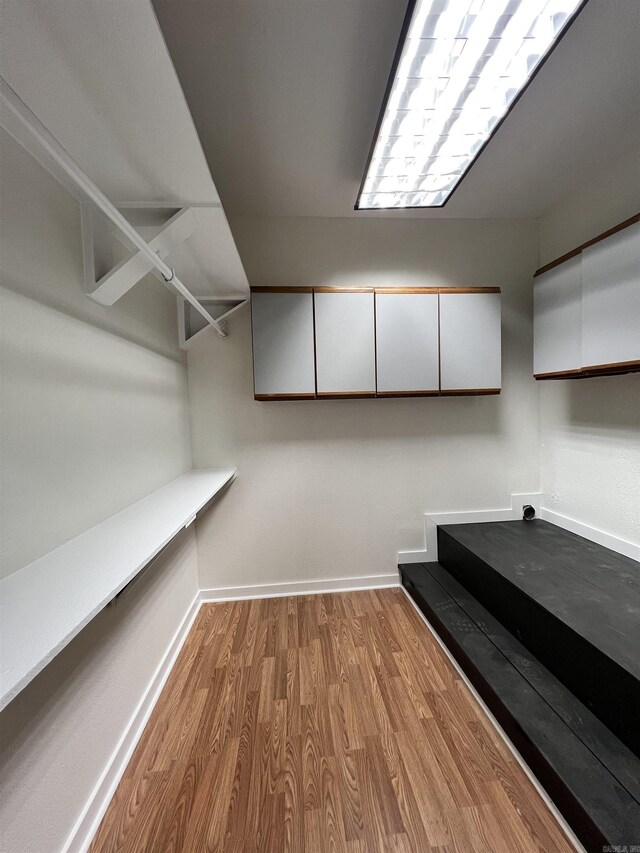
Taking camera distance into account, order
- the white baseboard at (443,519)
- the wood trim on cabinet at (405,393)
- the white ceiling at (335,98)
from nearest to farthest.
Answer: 1. the white ceiling at (335,98)
2. the wood trim on cabinet at (405,393)
3. the white baseboard at (443,519)

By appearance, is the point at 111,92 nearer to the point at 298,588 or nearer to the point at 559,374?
the point at 559,374

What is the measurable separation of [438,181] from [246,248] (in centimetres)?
126

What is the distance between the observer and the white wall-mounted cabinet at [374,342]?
A: 1952 millimetres

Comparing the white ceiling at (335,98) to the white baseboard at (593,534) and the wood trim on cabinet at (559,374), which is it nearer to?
the wood trim on cabinet at (559,374)

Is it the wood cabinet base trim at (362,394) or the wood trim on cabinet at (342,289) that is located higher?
the wood trim on cabinet at (342,289)

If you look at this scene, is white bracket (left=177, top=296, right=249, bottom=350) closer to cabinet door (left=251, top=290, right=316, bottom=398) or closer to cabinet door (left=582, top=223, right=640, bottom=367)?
cabinet door (left=251, top=290, right=316, bottom=398)

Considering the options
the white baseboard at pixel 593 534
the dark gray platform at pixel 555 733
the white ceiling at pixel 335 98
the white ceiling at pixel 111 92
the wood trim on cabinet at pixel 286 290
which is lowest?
the dark gray platform at pixel 555 733

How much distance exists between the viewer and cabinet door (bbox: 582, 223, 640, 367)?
4.79 feet

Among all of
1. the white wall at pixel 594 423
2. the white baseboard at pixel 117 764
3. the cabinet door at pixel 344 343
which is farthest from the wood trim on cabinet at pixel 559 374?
the white baseboard at pixel 117 764

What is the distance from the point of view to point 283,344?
1.96 metres

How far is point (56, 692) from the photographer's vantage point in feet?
2.94

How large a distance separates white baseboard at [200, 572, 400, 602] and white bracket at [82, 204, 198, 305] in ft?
6.51

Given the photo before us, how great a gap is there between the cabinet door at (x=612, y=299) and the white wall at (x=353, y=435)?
67cm

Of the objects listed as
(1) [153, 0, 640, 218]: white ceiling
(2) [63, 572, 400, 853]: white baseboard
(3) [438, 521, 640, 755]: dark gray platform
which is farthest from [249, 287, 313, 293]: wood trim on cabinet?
(2) [63, 572, 400, 853]: white baseboard
